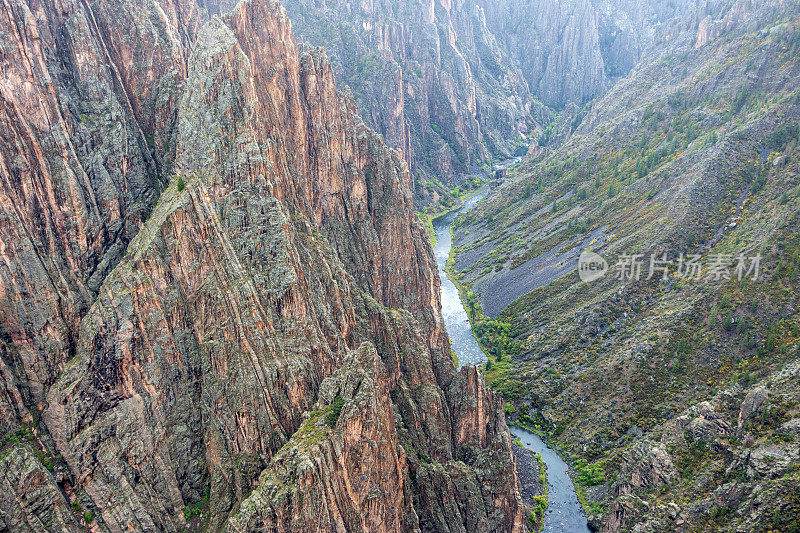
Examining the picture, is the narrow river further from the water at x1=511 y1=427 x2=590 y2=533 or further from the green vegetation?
the green vegetation

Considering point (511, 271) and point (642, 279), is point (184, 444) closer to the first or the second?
point (642, 279)

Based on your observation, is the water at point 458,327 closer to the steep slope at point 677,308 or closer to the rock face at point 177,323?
the steep slope at point 677,308

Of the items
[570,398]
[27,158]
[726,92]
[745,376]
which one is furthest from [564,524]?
[726,92]

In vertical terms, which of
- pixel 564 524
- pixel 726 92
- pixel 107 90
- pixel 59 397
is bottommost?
pixel 564 524

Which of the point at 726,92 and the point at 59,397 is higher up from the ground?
the point at 59,397

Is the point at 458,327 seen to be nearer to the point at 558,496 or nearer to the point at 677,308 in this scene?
the point at 677,308

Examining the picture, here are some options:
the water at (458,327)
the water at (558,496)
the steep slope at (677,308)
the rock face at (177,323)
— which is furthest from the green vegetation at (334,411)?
the water at (458,327)
